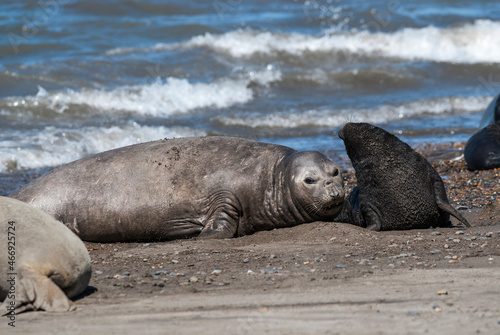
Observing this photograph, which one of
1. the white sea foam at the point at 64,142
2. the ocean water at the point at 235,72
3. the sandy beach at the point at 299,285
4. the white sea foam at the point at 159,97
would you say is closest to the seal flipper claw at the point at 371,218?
the sandy beach at the point at 299,285

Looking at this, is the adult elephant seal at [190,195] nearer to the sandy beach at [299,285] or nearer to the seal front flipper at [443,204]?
the sandy beach at [299,285]

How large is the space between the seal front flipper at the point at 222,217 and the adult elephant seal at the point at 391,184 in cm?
124

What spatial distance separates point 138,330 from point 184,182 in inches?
147

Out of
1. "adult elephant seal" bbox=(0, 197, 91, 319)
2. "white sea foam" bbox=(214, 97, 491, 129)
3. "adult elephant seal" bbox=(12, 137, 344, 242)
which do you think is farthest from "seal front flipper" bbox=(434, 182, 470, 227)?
"white sea foam" bbox=(214, 97, 491, 129)

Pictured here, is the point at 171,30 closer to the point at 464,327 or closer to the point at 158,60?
the point at 158,60

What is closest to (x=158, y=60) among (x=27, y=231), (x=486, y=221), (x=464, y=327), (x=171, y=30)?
(x=171, y=30)

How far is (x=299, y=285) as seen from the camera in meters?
4.72

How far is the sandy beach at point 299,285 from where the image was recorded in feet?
12.6

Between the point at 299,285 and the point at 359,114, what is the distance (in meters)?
11.7

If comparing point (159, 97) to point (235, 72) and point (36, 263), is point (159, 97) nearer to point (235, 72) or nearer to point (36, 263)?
point (235, 72)

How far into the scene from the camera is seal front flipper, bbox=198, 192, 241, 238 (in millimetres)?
7164

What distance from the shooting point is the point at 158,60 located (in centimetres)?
2009

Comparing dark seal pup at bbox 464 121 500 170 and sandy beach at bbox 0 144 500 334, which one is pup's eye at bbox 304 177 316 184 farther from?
dark seal pup at bbox 464 121 500 170

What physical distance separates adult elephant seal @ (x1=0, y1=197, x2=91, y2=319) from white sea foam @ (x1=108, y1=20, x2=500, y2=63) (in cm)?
1597
